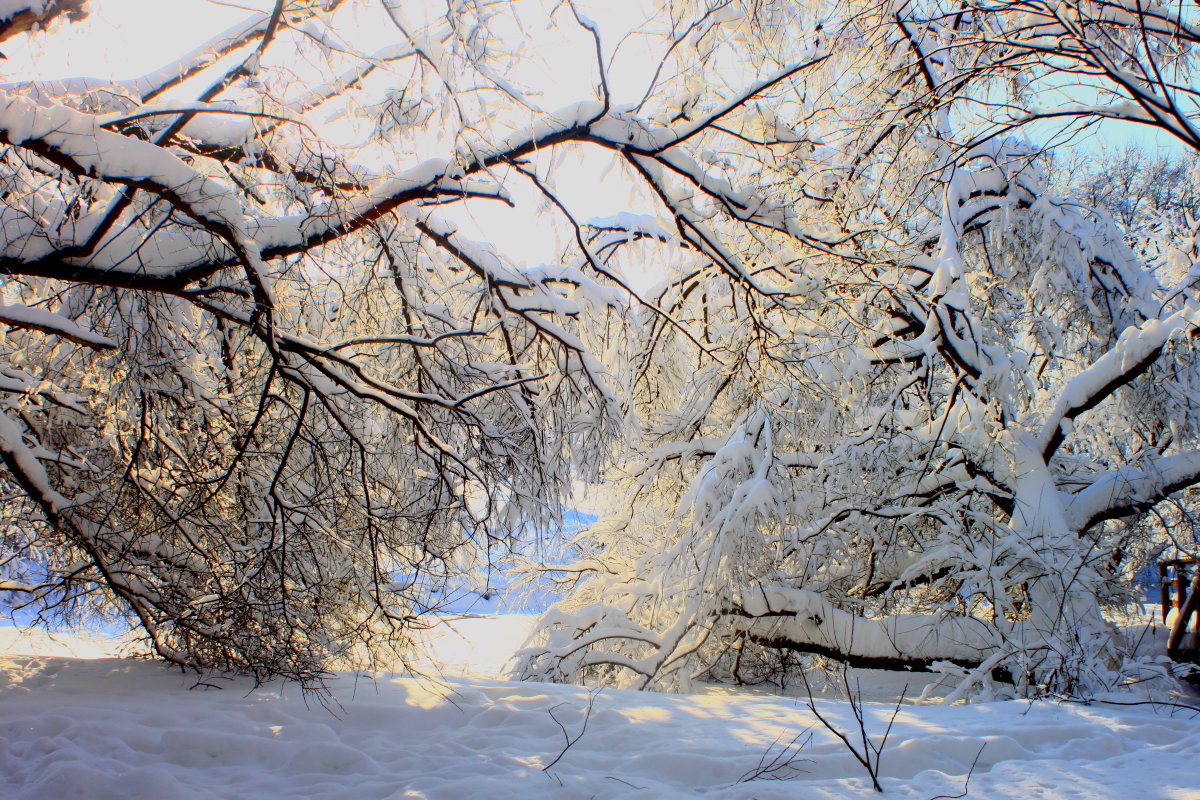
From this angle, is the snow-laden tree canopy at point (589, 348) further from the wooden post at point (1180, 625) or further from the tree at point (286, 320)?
the wooden post at point (1180, 625)

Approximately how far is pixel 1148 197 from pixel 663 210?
52.7 feet

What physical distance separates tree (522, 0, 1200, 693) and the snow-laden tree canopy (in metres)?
0.05

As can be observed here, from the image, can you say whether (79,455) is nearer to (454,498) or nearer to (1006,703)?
(454,498)

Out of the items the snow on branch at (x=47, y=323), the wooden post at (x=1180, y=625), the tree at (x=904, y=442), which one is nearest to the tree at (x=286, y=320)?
the snow on branch at (x=47, y=323)

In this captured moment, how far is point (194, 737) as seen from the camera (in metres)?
3.54

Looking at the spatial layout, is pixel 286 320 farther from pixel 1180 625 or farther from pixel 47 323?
pixel 1180 625

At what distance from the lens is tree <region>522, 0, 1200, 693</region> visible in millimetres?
5728

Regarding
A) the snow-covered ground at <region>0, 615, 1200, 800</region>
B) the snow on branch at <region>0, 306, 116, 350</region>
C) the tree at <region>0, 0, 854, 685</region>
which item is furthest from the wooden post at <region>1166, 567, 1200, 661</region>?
the snow on branch at <region>0, 306, 116, 350</region>

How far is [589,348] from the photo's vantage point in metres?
5.35

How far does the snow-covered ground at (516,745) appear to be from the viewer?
302cm

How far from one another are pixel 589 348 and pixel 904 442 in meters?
4.07

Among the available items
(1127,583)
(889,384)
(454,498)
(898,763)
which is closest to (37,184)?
(454,498)

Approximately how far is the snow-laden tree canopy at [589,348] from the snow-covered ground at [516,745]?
0.53m

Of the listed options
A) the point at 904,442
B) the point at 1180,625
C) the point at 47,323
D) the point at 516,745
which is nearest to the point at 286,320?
the point at 47,323
